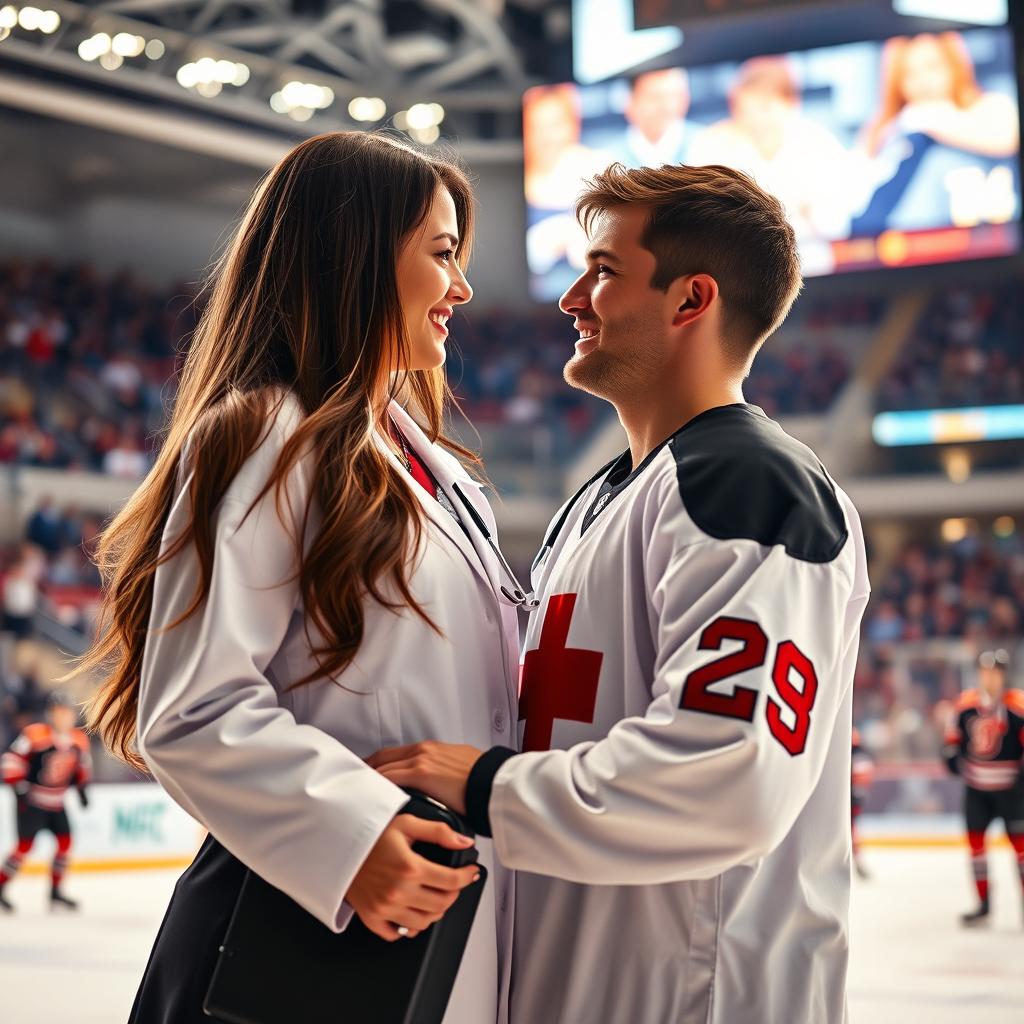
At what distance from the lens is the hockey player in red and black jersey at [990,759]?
7.91 metres

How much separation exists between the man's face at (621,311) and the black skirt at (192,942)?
3.08 ft

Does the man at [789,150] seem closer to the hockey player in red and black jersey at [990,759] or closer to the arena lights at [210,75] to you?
the arena lights at [210,75]

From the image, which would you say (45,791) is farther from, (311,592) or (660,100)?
(660,100)

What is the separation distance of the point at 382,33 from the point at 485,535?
17123 mm

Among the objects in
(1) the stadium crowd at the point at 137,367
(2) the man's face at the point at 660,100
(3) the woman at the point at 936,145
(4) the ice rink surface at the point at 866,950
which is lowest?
(4) the ice rink surface at the point at 866,950

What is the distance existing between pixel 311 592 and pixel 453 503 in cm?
45

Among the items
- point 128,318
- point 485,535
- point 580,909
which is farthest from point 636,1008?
point 128,318

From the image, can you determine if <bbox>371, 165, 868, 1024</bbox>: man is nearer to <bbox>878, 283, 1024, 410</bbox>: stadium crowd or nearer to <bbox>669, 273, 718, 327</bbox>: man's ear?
<bbox>669, 273, 718, 327</bbox>: man's ear

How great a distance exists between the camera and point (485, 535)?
6.83ft

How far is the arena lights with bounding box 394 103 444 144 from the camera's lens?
61.4ft

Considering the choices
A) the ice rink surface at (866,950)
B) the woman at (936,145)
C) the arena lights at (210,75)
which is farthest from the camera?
the arena lights at (210,75)

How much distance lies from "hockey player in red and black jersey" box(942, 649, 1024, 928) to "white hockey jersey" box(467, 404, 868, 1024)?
6.61m

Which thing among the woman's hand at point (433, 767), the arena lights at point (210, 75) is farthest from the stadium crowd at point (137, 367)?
the woman's hand at point (433, 767)

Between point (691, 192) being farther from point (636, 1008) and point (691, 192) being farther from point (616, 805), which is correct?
point (636, 1008)
